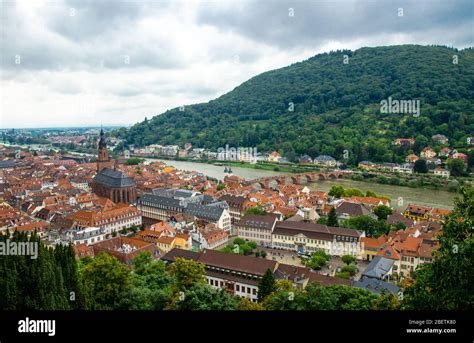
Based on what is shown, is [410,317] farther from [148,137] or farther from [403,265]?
[148,137]

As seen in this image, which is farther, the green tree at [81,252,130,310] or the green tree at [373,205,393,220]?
the green tree at [373,205,393,220]

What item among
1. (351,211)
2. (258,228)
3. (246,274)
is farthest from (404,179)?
(246,274)

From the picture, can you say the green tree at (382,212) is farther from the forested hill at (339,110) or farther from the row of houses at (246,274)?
the forested hill at (339,110)

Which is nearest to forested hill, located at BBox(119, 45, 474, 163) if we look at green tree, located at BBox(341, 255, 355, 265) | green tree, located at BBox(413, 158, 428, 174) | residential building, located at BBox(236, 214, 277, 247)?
green tree, located at BBox(413, 158, 428, 174)

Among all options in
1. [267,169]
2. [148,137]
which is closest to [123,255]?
[267,169]

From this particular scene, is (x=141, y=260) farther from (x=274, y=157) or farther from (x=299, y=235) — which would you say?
(x=274, y=157)

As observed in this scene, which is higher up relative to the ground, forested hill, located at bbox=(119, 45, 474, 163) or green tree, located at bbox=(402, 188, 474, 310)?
forested hill, located at bbox=(119, 45, 474, 163)

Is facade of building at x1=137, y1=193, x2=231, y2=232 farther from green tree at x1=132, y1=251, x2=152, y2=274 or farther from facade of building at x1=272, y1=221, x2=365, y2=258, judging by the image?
green tree at x1=132, y1=251, x2=152, y2=274

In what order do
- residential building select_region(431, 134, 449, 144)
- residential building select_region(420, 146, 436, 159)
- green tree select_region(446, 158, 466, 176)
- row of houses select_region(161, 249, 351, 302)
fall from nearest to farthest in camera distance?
row of houses select_region(161, 249, 351, 302), green tree select_region(446, 158, 466, 176), residential building select_region(420, 146, 436, 159), residential building select_region(431, 134, 449, 144)
